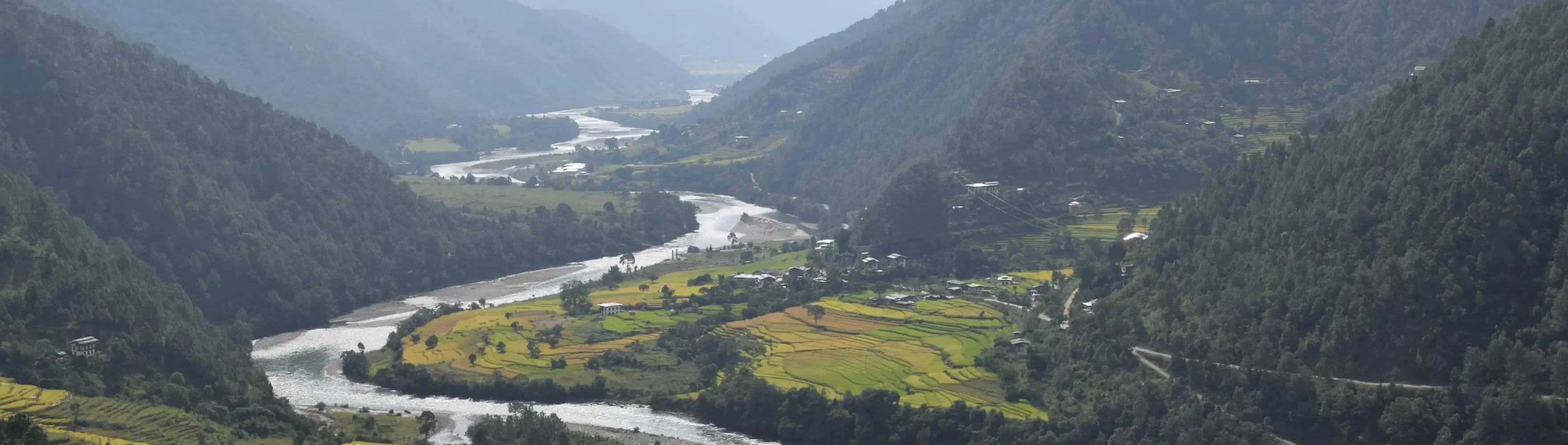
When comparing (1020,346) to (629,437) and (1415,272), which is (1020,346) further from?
(1415,272)

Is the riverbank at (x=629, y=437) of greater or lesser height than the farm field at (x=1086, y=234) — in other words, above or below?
below

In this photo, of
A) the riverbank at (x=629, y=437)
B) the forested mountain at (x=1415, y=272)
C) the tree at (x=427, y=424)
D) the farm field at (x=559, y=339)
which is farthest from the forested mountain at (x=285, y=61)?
the forested mountain at (x=1415, y=272)

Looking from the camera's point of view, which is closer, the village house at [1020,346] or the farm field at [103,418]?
the farm field at [103,418]

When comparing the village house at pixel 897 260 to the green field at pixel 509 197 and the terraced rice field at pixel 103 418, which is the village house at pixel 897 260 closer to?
the green field at pixel 509 197

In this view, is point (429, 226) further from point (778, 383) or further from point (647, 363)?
point (778, 383)

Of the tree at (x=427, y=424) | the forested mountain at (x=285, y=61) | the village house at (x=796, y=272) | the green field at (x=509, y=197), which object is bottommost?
the tree at (x=427, y=424)

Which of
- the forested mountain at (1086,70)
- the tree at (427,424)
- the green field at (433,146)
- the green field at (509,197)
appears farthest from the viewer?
the green field at (433,146)

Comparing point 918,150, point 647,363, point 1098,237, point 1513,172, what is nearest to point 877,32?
point 918,150

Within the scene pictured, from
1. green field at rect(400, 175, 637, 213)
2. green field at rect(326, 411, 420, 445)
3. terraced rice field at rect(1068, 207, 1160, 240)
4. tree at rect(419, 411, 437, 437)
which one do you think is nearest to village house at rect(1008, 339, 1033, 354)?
terraced rice field at rect(1068, 207, 1160, 240)
